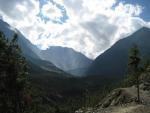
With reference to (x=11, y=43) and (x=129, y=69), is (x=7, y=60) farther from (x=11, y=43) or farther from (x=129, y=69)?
(x=129, y=69)

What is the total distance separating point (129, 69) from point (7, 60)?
52719mm

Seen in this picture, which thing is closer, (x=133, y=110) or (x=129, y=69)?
(x=133, y=110)

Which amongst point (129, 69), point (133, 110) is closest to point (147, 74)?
point (129, 69)

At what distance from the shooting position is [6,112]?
252 ft

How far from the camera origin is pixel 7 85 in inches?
3088

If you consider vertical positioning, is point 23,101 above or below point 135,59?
below

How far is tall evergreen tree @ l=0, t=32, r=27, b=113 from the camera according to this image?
74500 millimetres

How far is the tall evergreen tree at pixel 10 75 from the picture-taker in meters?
74.5

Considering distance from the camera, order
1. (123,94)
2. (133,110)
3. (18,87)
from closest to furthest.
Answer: (18,87), (133,110), (123,94)

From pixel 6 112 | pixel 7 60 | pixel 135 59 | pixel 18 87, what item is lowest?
pixel 6 112

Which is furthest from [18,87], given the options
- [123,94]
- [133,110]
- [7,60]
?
[123,94]

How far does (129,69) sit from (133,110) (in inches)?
1161

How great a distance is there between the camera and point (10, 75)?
7738cm

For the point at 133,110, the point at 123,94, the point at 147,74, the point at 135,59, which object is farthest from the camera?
the point at 147,74
